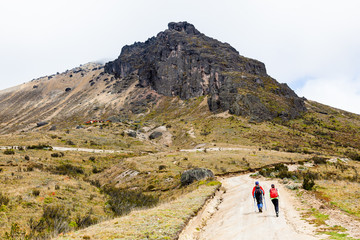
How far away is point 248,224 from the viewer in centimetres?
1228

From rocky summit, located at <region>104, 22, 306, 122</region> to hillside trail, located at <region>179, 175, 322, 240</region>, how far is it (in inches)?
3141

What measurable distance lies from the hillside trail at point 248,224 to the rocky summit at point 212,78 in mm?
79769

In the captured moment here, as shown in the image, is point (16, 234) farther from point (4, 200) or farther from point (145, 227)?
point (145, 227)

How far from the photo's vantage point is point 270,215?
13680 mm

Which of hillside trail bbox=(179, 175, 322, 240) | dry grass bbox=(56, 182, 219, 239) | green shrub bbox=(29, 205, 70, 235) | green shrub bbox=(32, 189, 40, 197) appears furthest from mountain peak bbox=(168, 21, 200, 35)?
dry grass bbox=(56, 182, 219, 239)

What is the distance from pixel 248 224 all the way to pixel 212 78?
378 feet

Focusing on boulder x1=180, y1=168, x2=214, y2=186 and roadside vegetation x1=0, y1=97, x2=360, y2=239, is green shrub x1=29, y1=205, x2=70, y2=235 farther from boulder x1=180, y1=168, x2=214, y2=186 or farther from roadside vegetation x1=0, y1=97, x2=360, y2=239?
boulder x1=180, y1=168, x2=214, y2=186

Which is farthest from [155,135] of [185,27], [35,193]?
[185,27]

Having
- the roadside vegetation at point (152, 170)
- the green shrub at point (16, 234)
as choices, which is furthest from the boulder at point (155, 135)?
the green shrub at point (16, 234)

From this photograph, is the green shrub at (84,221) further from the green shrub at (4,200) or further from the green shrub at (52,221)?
the green shrub at (4,200)

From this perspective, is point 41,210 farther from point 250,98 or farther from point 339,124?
point 339,124

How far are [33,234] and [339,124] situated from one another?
12321 cm

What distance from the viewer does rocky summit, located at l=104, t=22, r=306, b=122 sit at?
331ft

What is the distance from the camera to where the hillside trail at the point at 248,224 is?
1049cm
